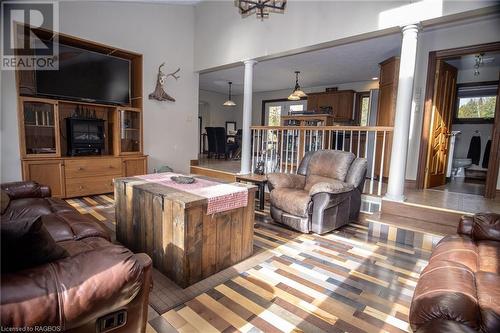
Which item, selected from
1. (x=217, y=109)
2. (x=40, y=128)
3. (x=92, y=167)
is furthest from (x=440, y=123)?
(x=217, y=109)

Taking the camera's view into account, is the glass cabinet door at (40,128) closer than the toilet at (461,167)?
Yes

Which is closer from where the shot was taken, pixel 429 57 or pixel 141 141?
pixel 429 57

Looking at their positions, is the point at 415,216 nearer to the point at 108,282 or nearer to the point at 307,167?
the point at 307,167

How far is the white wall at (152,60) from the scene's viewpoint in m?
3.84

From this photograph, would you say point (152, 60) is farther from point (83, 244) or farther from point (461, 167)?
point (461, 167)

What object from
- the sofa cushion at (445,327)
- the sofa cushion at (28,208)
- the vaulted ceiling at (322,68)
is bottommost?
the sofa cushion at (445,327)

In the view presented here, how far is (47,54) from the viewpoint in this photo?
410 centimetres

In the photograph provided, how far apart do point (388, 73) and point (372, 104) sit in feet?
7.46

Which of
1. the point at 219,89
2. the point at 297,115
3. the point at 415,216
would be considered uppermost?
the point at 219,89

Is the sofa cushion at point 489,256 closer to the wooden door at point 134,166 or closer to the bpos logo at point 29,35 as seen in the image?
the wooden door at point 134,166

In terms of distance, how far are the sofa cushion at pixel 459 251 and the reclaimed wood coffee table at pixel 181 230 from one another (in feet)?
4.72

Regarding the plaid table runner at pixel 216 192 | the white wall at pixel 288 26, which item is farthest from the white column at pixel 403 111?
the plaid table runner at pixel 216 192

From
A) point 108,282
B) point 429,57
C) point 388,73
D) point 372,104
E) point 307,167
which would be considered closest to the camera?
point 108,282

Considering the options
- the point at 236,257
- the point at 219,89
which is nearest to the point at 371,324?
the point at 236,257
